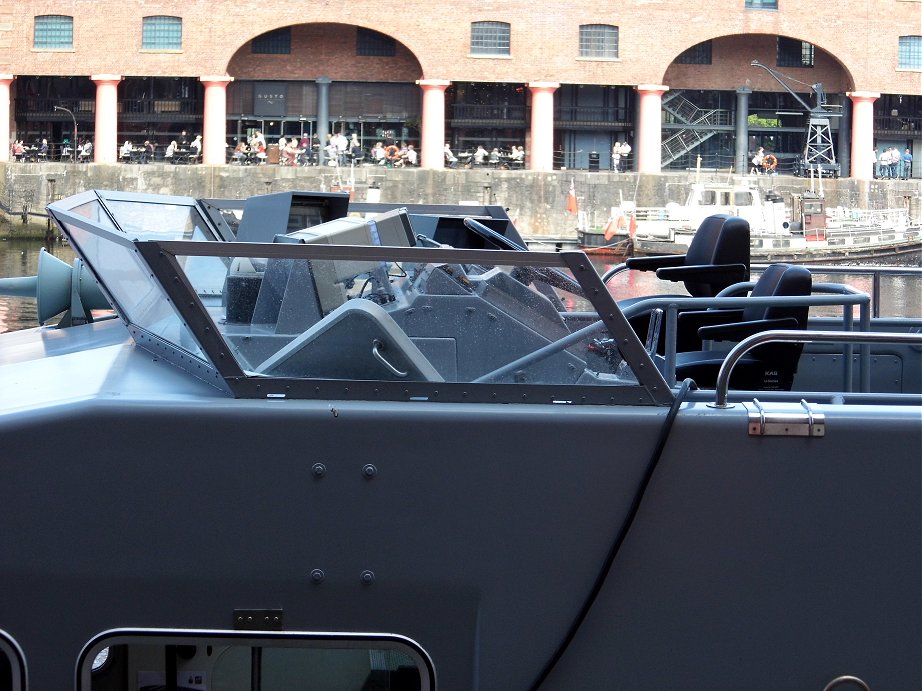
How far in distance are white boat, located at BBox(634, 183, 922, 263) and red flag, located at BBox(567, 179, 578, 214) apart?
347 centimetres

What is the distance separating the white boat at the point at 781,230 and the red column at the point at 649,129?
741 cm

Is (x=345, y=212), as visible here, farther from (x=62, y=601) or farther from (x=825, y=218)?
(x=825, y=218)

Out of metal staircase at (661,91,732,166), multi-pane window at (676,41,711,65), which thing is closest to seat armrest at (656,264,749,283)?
metal staircase at (661,91,732,166)

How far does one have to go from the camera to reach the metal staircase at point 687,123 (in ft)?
159

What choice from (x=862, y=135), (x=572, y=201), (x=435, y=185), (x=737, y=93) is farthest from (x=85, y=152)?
(x=862, y=135)

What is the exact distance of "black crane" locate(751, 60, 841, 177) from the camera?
46.2m

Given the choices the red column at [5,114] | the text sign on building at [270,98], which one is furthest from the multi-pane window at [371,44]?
the red column at [5,114]

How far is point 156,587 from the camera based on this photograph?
269 cm

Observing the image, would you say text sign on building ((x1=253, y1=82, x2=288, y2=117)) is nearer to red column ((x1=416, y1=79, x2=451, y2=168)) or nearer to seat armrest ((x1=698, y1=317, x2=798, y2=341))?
red column ((x1=416, y1=79, x2=451, y2=168))

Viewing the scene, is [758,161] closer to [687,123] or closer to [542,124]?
[687,123]

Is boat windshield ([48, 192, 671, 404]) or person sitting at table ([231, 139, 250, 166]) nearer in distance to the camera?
boat windshield ([48, 192, 671, 404])

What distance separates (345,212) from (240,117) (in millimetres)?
44782

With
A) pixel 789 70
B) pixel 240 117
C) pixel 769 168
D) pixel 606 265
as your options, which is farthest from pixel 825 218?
pixel 240 117

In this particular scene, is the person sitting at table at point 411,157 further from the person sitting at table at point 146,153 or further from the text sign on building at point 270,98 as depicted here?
the person sitting at table at point 146,153
